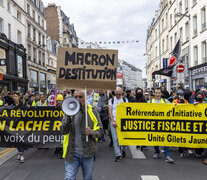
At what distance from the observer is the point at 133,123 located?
20.3 ft

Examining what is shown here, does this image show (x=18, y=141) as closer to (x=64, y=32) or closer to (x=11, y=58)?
(x=11, y=58)

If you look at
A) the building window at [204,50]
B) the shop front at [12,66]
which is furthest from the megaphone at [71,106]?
the shop front at [12,66]

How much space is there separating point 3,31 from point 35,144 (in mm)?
21198

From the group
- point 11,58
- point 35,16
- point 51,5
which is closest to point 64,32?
point 51,5

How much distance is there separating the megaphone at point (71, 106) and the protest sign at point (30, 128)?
132 inches

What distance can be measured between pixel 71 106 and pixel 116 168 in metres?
2.77

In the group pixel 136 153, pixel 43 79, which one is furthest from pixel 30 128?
pixel 43 79

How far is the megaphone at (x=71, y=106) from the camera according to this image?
3.38 metres

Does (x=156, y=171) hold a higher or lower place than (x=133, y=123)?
lower

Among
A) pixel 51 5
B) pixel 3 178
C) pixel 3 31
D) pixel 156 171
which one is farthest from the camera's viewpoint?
pixel 51 5

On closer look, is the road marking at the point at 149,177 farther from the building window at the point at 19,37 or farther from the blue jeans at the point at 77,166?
the building window at the point at 19,37

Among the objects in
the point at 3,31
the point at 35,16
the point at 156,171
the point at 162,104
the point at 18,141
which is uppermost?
the point at 35,16

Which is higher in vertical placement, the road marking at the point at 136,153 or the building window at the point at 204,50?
the building window at the point at 204,50

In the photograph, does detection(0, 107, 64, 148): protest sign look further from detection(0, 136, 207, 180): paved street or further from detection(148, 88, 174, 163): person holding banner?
detection(148, 88, 174, 163): person holding banner
